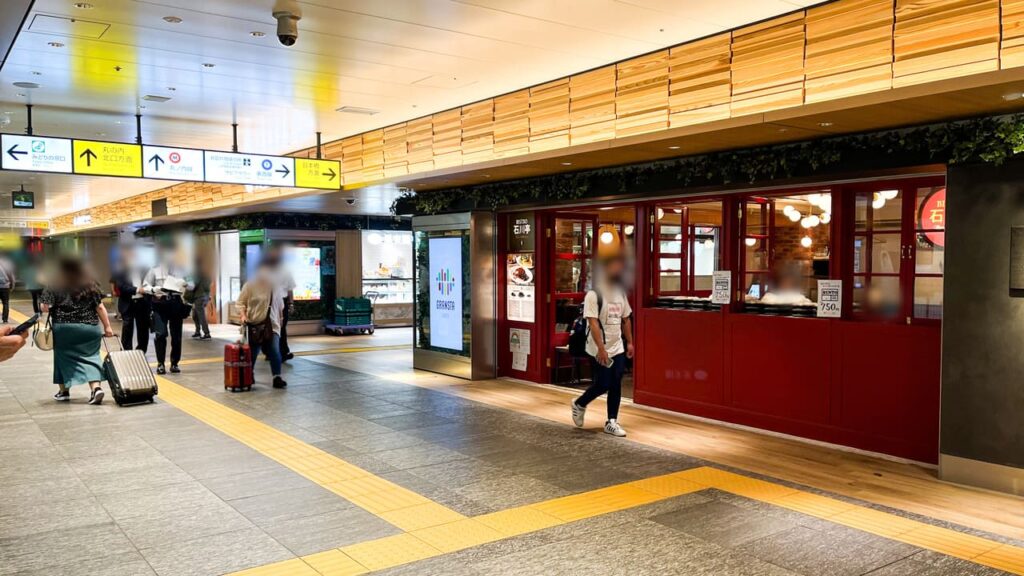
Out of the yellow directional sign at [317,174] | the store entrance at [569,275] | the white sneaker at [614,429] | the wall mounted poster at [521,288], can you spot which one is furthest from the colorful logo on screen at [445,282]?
the white sneaker at [614,429]

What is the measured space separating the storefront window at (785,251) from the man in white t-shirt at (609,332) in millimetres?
1256

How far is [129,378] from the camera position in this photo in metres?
8.38

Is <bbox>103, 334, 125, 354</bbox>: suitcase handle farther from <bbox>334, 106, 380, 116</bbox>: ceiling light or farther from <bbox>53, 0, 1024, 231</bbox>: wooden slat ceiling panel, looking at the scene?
<bbox>53, 0, 1024, 231</bbox>: wooden slat ceiling panel

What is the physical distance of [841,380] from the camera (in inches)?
253

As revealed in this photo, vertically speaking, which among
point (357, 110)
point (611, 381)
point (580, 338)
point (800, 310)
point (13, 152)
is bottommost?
point (611, 381)

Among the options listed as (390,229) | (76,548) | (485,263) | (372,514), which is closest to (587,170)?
(485,263)

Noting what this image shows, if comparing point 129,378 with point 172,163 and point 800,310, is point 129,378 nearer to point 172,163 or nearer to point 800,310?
point 172,163

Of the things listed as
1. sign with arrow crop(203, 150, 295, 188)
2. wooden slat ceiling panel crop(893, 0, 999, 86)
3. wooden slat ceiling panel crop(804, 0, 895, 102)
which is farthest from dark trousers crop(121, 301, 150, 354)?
wooden slat ceiling panel crop(893, 0, 999, 86)

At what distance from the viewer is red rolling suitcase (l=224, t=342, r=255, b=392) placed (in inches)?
361

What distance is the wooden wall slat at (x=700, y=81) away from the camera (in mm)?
6590

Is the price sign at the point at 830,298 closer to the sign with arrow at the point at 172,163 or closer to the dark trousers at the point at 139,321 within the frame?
the sign with arrow at the point at 172,163

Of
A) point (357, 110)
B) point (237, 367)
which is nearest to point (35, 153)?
point (237, 367)

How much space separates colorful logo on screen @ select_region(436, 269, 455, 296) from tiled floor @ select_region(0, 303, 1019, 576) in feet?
8.91

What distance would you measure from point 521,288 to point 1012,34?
624 centimetres
